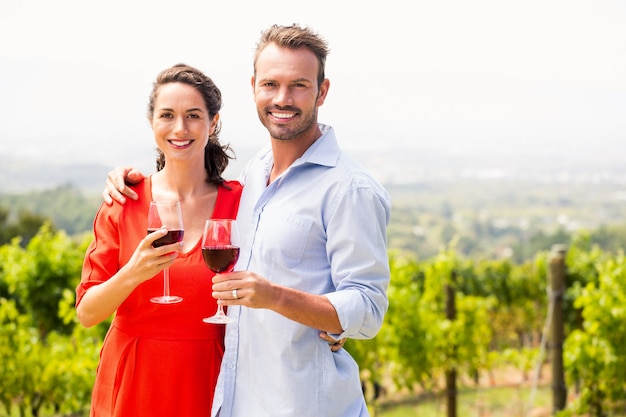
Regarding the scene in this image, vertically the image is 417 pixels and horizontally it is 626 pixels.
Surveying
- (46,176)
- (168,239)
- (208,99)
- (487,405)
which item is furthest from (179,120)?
(46,176)

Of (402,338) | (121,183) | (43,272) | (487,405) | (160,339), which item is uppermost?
(121,183)

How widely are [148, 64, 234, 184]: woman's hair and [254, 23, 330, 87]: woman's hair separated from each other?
27cm

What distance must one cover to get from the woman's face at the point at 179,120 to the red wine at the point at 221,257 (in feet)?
1.78

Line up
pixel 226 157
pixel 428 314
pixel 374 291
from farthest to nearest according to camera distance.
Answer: pixel 428 314
pixel 226 157
pixel 374 291

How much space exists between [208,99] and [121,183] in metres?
0.38

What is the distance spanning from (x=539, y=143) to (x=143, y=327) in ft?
243

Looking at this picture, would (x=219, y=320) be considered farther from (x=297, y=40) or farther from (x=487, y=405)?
(x=487, y=405)

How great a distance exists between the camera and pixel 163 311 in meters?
2.27

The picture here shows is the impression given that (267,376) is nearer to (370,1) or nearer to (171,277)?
(171,277)

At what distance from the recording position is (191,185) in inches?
95.7

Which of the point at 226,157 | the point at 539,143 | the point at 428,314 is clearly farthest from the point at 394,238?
the point at 539,143

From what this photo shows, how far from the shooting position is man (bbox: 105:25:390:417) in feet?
6.27

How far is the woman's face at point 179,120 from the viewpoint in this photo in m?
2.29

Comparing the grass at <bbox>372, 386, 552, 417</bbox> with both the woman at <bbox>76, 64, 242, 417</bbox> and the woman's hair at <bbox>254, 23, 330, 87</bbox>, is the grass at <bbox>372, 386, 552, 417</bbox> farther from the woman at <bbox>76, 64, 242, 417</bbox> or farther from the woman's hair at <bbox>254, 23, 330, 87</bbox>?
the woman's hair at <bbox>254, 23, 330, 87</bbox>
